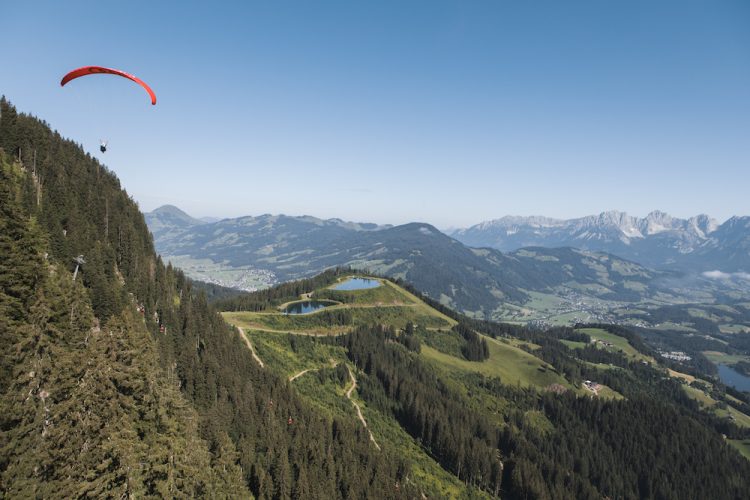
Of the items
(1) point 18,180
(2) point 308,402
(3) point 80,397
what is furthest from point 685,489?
(1) point 18,180

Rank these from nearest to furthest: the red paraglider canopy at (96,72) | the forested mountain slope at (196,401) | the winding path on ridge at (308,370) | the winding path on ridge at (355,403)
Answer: the forested mountain slope at (196,401)
the red paraglider canopy at (96,72)
the winding path on ridge at (355,403)
the winding path on ridge at (308,370)

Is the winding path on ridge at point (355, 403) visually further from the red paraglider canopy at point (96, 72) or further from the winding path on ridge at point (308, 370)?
the red paraglider canopy at point (96, 72)

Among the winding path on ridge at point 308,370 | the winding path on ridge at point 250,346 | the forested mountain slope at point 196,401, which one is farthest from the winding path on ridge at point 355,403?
the winding path on ridge at point 250,346

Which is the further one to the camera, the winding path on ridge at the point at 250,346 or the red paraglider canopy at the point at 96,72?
the winding path on ridge at the point at 250,346

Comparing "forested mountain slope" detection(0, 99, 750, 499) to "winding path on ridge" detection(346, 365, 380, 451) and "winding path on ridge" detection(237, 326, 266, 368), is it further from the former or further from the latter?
"winding path on ridge" detection(237, 326, 266, 368)

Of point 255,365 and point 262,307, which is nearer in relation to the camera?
point 255,365

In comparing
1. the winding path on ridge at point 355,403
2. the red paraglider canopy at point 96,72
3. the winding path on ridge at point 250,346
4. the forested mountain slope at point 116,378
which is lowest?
the winding path on ridge at point 355,403

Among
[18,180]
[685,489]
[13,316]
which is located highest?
[18,180]

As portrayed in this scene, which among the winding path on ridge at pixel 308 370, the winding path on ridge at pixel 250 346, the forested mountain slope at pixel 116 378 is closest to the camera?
the forested mountain slope at pixel 116 378

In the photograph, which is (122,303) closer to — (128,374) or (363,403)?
(128,374)

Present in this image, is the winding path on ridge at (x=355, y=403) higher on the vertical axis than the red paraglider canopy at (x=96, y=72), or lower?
lower

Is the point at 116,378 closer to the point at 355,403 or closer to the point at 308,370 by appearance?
the point at 308,370
